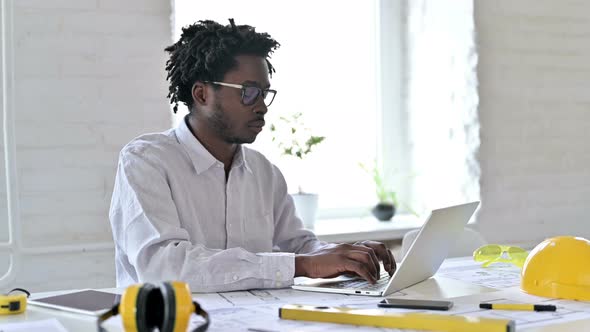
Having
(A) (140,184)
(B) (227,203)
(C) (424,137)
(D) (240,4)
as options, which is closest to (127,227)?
(A) (140,184)

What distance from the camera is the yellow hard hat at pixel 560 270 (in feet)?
4.93

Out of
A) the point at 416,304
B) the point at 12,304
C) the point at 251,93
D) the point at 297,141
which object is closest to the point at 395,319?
the point at 416,304

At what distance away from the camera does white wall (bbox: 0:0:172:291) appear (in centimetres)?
239

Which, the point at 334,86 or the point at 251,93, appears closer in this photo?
the point at 251,93

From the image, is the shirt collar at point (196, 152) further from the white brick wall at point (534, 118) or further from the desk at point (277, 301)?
the white brick wall at point (534, 118)

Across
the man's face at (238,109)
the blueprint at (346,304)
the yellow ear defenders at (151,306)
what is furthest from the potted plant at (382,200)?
the yellow ear defenders at (151,306)

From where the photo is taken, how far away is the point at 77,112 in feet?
8.05

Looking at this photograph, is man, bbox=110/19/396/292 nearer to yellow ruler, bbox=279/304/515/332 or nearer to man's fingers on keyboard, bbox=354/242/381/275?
man's fingers on keyboard, bbox=354/242/381/275

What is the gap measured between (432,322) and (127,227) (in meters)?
0.81

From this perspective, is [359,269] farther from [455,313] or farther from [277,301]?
[455,313]

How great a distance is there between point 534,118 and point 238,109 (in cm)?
165

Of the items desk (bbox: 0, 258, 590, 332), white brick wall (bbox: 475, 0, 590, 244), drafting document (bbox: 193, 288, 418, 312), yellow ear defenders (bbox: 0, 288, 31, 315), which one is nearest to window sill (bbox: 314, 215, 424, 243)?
white brick wall (bbox: 475, 0, 590, 244)

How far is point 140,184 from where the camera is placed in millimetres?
1807

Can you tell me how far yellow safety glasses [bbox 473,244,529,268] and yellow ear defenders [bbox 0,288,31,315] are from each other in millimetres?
1077
